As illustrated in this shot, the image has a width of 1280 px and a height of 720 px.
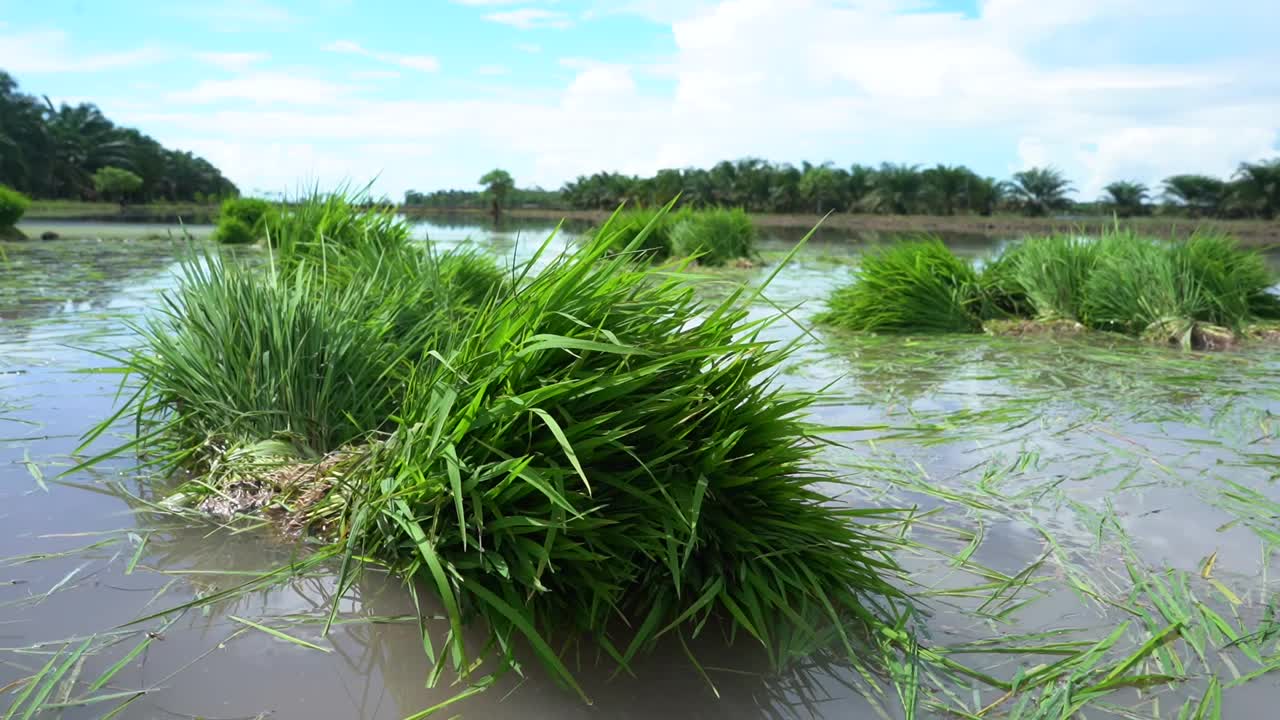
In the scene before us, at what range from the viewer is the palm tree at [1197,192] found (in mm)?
30828

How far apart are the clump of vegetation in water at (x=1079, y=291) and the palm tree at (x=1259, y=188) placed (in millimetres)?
29054

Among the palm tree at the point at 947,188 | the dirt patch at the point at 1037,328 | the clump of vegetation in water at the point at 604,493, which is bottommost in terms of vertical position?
the dirt patch at the point at 1037,328

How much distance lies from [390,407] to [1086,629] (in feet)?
6.13

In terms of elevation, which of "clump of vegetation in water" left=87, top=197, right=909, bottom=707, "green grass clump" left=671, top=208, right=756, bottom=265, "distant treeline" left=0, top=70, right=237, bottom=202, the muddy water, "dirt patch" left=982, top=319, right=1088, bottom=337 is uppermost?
"distant treeline" left=0, top=70, right=237, bottom=202

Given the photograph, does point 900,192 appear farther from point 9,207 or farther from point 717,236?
point 9,207

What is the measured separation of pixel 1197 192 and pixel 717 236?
1178 inches

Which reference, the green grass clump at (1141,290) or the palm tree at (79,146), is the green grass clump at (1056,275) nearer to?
the green grass clump at (1141,290)

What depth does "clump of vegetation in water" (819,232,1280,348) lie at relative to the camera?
18.1 feet

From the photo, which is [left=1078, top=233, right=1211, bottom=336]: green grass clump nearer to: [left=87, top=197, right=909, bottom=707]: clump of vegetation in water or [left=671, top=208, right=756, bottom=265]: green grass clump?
[left=87, top=197, right=909, bottom=707]: clump of vegetation in water

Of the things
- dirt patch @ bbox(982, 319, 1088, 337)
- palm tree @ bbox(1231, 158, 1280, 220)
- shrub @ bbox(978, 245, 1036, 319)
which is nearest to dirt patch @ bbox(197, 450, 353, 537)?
dirt patch @ bbox(982, 319, 1088, 337)

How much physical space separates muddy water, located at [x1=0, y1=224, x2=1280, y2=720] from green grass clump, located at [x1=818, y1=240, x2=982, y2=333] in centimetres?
159

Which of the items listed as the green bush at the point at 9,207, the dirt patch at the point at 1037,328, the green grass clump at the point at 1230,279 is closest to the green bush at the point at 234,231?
the green bush at the point at 9,207

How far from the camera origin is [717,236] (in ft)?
35.9

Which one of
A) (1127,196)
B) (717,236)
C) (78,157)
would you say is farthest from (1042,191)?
(78,157)
